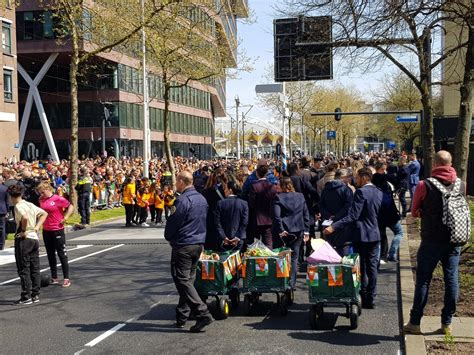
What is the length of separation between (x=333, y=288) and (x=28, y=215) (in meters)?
4.76

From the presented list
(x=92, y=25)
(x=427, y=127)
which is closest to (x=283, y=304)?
(x=427, y=127)

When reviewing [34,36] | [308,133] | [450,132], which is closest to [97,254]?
[450,132]

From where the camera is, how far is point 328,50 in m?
13.5

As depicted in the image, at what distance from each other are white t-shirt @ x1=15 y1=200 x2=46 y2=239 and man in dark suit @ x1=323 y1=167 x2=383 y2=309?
434 cm

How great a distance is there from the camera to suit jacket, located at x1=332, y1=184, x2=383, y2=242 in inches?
351

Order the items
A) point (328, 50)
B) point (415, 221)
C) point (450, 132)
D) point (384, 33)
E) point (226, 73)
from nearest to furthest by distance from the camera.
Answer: point (384, 33)
point (328, 50)
point (415, 221)
point (450, 132)
point (226, 73)

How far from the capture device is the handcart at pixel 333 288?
7926mm

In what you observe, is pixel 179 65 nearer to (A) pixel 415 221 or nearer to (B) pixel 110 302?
(A) pixel 415 221

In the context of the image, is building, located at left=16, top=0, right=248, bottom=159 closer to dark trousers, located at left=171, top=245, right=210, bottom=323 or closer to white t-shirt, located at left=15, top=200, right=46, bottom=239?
white t-shirt, located at left=15, top=200, right=46, bottom=239

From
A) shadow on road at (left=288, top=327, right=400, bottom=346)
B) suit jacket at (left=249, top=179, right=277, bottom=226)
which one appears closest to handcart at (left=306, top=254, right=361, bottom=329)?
shadow on road at (left=288, top=327, right=400, bottom=346)

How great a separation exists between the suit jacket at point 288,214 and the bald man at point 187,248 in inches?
62.2

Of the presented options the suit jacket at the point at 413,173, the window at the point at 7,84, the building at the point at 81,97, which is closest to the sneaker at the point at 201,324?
the suit jacket at the point at 413,173

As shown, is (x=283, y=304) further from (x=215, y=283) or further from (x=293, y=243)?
(x=293, y=243)

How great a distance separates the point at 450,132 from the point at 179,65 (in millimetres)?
11606
